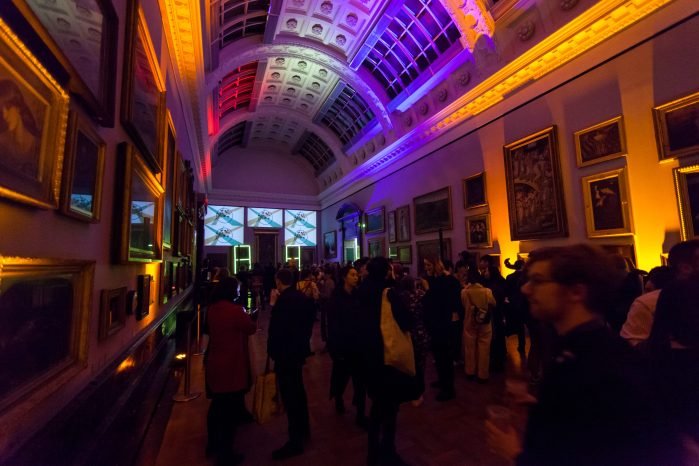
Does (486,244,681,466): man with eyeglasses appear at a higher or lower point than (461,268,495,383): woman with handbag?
higher

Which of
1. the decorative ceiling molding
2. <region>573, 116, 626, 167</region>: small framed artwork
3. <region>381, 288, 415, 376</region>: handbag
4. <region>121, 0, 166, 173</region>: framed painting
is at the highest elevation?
the decorative ceiling molding

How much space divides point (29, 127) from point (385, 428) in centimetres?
293

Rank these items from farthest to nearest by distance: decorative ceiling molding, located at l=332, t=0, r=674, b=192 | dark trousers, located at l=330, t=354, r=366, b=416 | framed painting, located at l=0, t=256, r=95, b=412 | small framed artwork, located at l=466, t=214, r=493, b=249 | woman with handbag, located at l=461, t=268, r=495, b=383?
small framed artwork, located at l=466, t=214, r=493, b=249, decorative ceiling molding, located at l=332, t=0, r=674, b=192, woman with handbag, located at l=461, t=268, r=495, b=383, dark trousers, located at l=330, t=354, r=366, b=416, framed painting, located at l=0, t=256, r=95, b=412

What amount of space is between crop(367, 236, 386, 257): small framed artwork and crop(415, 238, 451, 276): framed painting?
2.40 m

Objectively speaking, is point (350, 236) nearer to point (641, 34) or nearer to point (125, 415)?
point (641, 34)

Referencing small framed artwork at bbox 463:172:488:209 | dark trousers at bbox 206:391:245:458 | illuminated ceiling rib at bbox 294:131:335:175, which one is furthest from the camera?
illuminated ceiling rib at bbox 294:131:335:175

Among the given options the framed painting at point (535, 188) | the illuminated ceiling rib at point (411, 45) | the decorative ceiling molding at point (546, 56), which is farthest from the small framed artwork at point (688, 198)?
the illuminated ceiling rib at point (411, 45)

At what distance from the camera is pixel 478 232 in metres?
8.53

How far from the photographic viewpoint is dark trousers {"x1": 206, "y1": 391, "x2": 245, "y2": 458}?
276 centimetres

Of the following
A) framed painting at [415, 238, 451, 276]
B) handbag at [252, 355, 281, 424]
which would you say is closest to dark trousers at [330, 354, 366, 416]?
handbag at [252, 355, 281, 424]

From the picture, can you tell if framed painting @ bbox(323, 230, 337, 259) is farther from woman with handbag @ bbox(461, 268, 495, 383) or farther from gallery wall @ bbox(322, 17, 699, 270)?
woman with handbag @ bbox(461, 268, 495, 383)

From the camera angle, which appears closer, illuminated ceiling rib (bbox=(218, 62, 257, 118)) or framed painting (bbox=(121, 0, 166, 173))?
framed painting (bbox=(121, 0, 166, 173))

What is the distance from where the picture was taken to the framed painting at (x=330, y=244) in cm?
1836

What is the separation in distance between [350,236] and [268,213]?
6191 mm
